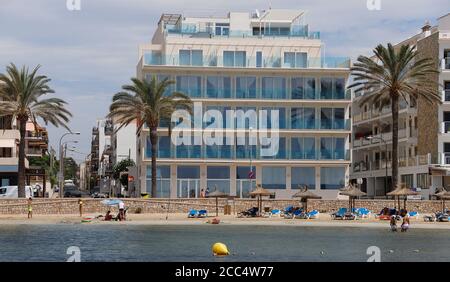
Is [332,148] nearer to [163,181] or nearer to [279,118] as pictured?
[279,118]

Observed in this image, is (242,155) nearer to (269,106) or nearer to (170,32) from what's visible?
(269,106)

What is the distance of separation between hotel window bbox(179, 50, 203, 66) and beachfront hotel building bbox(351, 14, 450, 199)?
16.6 meters

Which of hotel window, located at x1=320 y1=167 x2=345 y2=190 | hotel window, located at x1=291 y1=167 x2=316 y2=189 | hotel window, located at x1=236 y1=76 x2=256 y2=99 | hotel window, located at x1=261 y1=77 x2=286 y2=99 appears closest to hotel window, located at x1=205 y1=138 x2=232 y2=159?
hotel window, located at x1=236 y1=76 x2=256 y2=99

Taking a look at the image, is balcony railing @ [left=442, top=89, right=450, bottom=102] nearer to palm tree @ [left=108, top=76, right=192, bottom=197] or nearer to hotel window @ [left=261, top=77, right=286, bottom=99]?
hotel window @ [left=261, top=77, right=286, bottom=99]

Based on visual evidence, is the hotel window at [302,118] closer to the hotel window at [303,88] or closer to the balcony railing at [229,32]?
the hotel window at [303,88]

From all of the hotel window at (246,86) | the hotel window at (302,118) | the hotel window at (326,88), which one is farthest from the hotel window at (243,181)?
the hotel window at (326,88)

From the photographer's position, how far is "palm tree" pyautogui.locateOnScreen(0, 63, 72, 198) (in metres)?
65.1

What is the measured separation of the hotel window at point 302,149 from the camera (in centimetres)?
8388

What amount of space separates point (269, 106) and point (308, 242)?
145 ft

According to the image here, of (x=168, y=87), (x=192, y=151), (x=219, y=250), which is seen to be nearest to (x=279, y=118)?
(x=192, y=151)

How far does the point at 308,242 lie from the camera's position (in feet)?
129

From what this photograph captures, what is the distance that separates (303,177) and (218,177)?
346 inches

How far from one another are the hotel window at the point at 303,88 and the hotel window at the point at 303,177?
7399 mm
